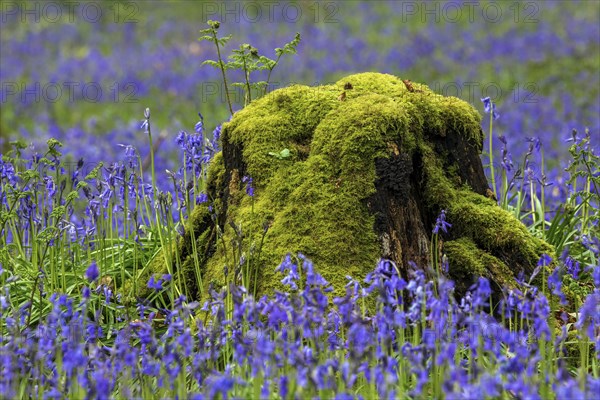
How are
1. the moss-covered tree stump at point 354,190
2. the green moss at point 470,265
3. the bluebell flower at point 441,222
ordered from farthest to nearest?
the green moss at point 470,265 → the moss-covered tree stump at point 354,190 → the bluebell flower at point 441,222

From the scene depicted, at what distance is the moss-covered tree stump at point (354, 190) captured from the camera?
15.4ft

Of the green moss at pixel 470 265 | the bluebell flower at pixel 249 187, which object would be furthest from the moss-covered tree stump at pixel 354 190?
the bluebell flower at pixel 249 187

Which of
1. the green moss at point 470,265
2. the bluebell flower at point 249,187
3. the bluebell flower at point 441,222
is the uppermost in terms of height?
the bluebell flower at point 249,187

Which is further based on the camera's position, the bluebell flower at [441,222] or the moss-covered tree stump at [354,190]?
the moss-covered tree stump at [354,190]

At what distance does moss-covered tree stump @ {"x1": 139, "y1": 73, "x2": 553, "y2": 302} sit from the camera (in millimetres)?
4707

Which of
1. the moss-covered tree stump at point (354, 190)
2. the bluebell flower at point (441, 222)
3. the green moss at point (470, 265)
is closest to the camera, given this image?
the bluebell flower at point (441, 222)

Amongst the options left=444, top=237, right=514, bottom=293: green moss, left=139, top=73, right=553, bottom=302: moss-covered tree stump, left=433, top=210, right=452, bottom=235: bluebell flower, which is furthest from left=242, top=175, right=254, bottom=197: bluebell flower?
left=444, top=237, right=514, bottom=293: green moss

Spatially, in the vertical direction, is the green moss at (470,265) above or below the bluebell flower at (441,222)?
below

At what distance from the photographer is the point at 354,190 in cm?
472

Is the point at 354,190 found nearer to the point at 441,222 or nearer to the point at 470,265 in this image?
the point at 441,222

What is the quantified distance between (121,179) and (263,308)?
1.84 m

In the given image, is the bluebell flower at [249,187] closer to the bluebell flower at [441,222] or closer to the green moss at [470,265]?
the bluebell flower at [441,222]

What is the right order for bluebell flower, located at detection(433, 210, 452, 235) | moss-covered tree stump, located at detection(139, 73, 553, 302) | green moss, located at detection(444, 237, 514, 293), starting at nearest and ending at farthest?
bluebell flower, located at detection(433, 210, 452, 235) < moss-covered tree stump, located at detection(139, 73, 553, 302) < green moss, located at detection(444, 237, 514, 293)

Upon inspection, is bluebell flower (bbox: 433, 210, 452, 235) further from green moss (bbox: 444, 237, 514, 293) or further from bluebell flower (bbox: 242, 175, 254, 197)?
bluebell flower (bbox: 242, 175, 254, 197)
